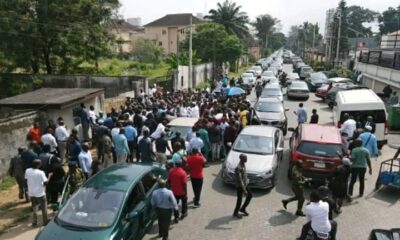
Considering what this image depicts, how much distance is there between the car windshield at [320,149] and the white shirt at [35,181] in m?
7.22

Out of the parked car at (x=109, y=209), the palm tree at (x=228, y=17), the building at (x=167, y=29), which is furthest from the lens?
the building at (x=167, y=29)

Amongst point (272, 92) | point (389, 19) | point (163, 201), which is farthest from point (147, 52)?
point (389, 19)

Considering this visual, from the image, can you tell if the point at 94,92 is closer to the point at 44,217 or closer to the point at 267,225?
the point at 44,217

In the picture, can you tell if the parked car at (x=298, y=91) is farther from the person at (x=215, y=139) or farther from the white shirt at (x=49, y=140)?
the white shirt at (x=49, y=140)

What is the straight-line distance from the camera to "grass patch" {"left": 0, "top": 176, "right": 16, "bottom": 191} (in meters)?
12.5

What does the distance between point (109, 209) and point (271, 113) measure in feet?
40.8

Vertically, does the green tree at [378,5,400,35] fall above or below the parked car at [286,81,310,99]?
above

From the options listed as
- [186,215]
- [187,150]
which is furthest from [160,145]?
[186,215]

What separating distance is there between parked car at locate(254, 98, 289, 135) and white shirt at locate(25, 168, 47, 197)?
1101cm

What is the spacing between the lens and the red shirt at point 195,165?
10.5 m

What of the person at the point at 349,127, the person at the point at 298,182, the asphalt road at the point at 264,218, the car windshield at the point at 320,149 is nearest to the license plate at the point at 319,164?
the car windshield at the point at 320,149

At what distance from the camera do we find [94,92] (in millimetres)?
18469

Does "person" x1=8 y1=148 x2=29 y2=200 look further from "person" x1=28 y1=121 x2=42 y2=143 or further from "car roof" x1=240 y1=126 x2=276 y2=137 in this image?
"car roof" x1=240 y1=126 x2=276 y2=137

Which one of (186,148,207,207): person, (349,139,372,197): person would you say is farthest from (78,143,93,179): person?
(349,139,372,197): person
